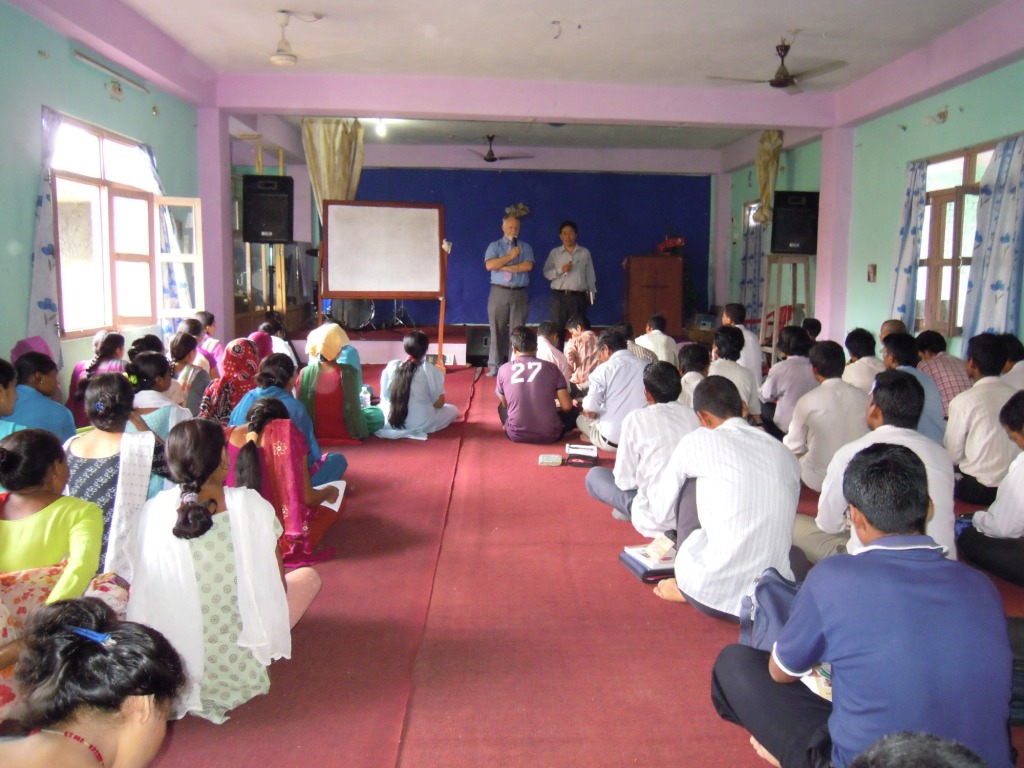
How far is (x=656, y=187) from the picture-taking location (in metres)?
12.9

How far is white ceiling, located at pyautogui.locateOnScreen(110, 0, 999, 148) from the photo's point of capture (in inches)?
214

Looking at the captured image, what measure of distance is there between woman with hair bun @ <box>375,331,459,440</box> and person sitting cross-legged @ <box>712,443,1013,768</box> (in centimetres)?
404

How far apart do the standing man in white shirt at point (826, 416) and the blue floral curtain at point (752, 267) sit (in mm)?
6690

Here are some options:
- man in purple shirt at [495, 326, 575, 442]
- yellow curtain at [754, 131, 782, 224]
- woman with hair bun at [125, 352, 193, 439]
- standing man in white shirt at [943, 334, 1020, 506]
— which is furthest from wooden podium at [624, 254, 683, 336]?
woman with hair bun at [125, 352, 193, 439]

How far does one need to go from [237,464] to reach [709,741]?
2012mm

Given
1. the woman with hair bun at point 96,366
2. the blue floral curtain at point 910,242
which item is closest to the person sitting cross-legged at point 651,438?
Result: the woman with hair bun at point 96,366

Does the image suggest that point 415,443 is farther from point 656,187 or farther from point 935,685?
point 656,187

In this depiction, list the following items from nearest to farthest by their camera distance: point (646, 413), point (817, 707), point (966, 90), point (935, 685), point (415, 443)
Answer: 1. point (935, 685)
2. point (817, 707)
3. point (646, 413)
4. point (415, 443)
5. point (966, 90)

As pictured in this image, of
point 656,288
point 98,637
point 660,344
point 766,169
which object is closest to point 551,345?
point 660,344

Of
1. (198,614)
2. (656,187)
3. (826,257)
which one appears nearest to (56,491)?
(198,614)

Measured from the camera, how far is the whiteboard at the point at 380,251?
8164 millimetres

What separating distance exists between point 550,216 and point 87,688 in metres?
12.2

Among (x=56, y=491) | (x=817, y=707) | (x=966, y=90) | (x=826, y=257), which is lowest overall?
(x=817, y=707)

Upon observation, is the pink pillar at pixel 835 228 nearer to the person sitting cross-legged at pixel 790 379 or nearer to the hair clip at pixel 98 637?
the person sitting cross-legged at pixel 790 379
